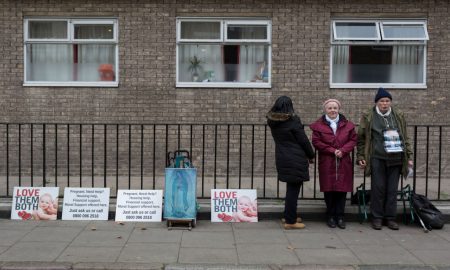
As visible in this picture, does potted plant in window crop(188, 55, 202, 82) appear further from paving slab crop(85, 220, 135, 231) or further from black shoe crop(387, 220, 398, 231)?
black shoe crop(387, 220, 398, 231)

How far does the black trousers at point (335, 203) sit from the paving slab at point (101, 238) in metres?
2.67

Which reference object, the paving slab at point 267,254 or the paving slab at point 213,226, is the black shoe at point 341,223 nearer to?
the paving slab at point 267,254

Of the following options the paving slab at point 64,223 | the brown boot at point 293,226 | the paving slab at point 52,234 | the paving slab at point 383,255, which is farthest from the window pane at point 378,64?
the paving slab at point 52,234

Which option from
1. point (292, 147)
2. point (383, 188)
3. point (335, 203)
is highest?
point (292, 147)

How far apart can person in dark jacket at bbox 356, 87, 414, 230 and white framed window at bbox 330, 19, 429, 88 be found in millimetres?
3552

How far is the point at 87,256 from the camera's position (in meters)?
5.60

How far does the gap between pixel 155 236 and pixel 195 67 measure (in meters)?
4.86

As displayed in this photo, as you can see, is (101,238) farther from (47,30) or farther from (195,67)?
(47,30)

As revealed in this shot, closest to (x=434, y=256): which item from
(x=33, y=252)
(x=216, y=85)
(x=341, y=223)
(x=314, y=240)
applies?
(x=314, y=240)

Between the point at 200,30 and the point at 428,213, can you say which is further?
the point at 200,30

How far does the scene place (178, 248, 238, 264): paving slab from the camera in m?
5.48

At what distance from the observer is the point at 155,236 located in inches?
255

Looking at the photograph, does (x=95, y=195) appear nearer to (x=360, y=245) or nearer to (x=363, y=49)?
(x=360, y=245)

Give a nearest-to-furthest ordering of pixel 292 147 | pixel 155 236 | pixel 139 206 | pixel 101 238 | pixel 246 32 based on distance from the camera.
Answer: pixel 101 238, pixel 155 236, pixel 292 147, pixel 139 206, pixel 246 32
